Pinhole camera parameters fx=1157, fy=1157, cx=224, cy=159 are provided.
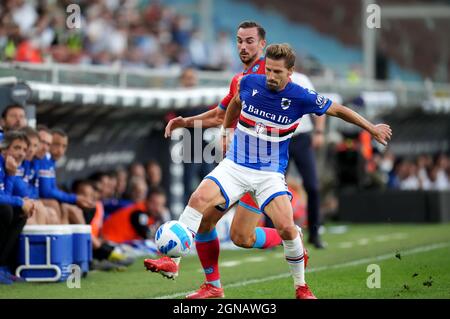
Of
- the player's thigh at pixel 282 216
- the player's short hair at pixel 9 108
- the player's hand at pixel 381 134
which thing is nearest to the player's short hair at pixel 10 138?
the player's short hair at pixel 9 108

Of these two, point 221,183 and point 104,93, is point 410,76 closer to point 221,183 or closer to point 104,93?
point 104,93

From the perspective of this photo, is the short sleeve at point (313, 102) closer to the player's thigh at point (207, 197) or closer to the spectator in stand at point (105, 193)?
the player's thigh at point (207, 197)

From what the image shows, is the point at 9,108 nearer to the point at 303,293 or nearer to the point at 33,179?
the point at 33,179

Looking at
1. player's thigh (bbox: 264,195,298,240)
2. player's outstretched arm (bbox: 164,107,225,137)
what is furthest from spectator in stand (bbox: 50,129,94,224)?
player's thigh (bbox: 264,195,298,240)

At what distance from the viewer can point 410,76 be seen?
33.8 meters

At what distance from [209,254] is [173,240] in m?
0.74

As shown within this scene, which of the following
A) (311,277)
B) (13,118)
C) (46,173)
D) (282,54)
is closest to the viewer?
(282,54)

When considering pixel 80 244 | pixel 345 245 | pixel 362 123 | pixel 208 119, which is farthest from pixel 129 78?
pixel 362 123

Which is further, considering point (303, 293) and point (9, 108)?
point (9, 108)

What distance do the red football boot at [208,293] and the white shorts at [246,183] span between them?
72 cm

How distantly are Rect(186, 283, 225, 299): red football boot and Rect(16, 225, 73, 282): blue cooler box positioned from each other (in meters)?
2.15

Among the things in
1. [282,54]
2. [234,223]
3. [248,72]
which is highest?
[282,54]

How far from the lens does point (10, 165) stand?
1094 cm

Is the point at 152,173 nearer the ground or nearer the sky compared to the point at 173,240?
nearer the ground
